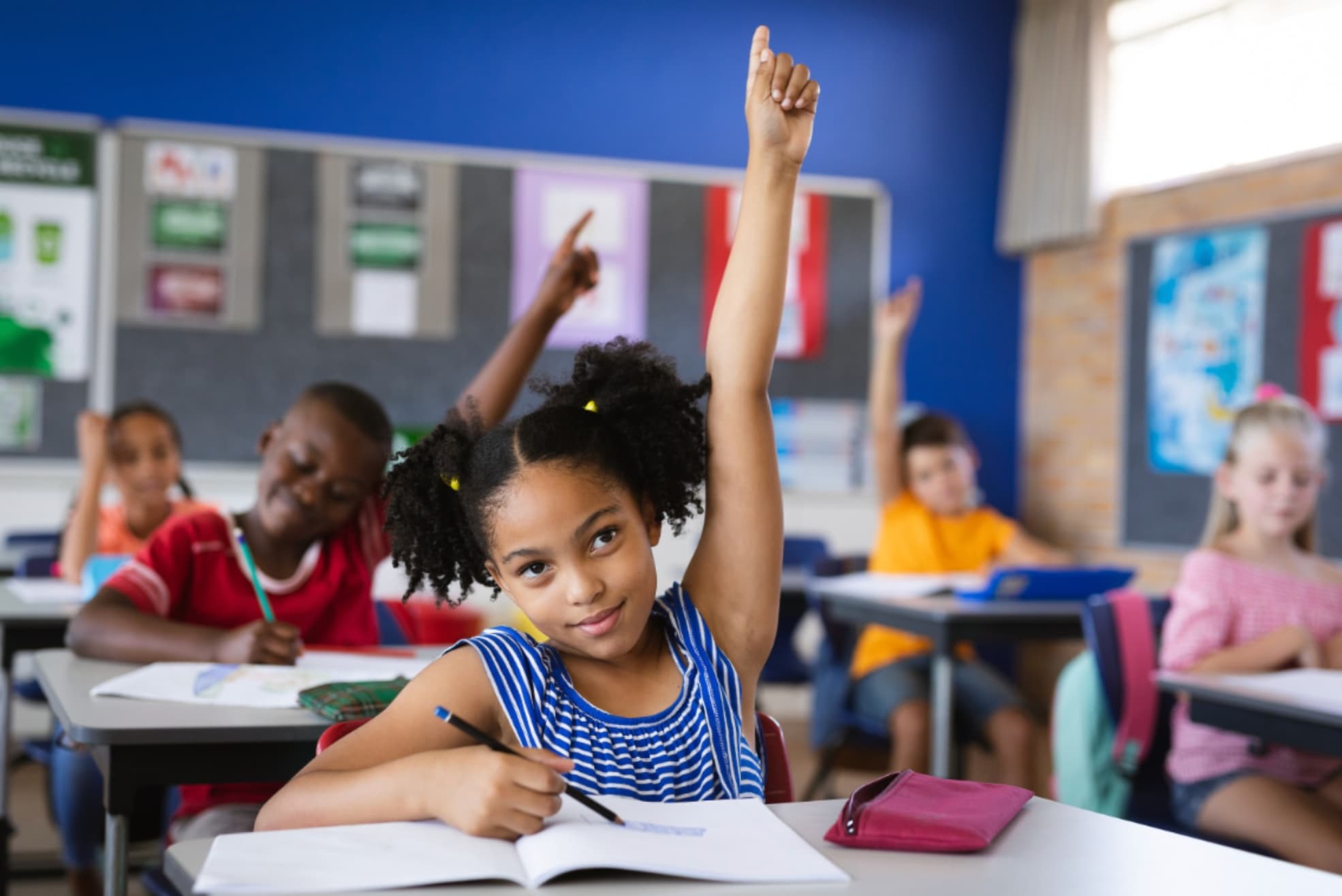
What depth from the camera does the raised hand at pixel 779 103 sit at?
50.6 inches

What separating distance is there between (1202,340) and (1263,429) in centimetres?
275

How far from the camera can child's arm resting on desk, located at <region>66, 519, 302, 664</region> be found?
6.02 feet

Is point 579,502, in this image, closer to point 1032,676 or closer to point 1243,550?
point 1243,550

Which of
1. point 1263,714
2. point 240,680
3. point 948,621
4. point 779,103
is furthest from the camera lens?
point 948,621

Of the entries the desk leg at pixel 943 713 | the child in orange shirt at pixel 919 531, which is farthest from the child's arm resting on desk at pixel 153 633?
the child in orange shirt at pixel 919 531

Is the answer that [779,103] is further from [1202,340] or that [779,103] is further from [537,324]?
A: [1202,340]

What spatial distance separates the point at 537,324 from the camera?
7.07 ft

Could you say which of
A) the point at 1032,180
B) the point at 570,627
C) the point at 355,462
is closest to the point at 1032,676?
the point at 1032,180

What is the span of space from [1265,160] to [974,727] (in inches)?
101

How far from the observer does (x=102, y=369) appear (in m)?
4.72

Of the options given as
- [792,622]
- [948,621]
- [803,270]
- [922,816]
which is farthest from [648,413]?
[803,270]

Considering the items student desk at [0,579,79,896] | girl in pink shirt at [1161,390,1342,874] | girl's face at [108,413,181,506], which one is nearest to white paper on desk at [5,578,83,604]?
student desk at [0,579,79,896]

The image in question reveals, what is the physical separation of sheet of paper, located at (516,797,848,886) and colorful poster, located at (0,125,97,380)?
417cm

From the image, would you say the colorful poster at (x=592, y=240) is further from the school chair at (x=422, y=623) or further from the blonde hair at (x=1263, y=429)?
the blonde hair at (x=1263, y=429)
